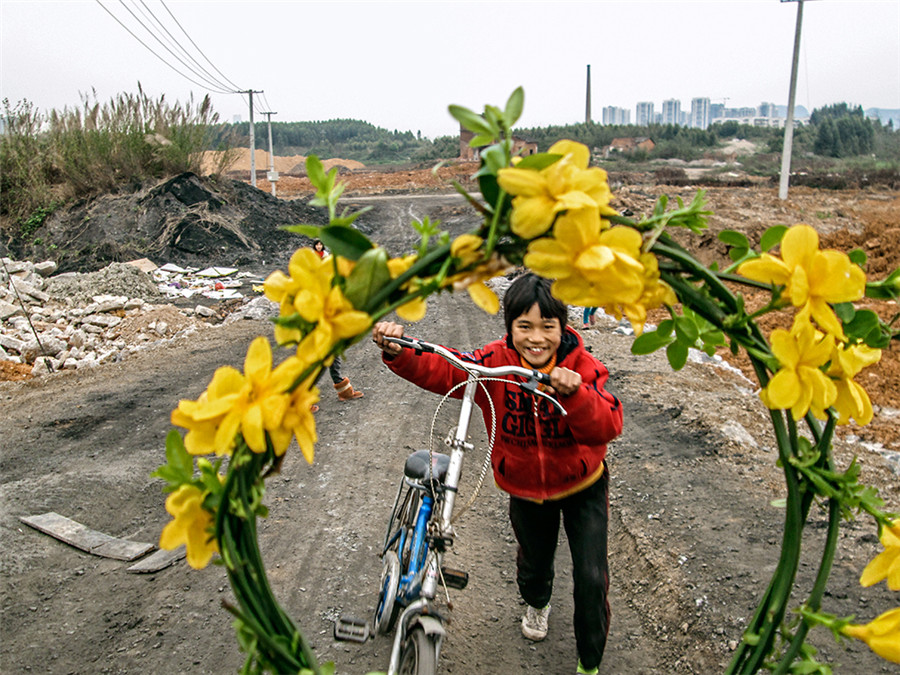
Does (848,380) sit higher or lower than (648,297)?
lower

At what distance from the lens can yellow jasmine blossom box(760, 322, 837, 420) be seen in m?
1.11

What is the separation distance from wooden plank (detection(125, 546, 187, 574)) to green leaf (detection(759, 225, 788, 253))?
367cm

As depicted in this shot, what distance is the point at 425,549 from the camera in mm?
2750

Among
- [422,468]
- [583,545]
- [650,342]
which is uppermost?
[650,342]

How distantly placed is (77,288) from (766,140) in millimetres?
66423

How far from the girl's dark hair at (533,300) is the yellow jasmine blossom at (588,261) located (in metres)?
1.37

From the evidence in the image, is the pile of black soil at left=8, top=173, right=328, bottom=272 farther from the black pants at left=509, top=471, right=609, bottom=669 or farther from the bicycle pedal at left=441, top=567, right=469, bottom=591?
the black pants at left=509, top=471, right=609, bottom=669

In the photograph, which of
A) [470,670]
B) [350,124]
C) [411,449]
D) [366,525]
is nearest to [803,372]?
[470,670]

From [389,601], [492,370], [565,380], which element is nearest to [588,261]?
[565,380]

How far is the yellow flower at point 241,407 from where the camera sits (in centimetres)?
96

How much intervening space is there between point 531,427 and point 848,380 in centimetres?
153

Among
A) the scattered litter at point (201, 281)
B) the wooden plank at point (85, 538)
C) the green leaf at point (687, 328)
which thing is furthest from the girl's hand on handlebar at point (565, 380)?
the scattered litter at point (201, 281)

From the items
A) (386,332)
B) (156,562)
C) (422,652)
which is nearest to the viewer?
(386,332)

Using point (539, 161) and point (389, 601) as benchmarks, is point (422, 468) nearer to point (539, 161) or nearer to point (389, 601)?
point (389, 601)
